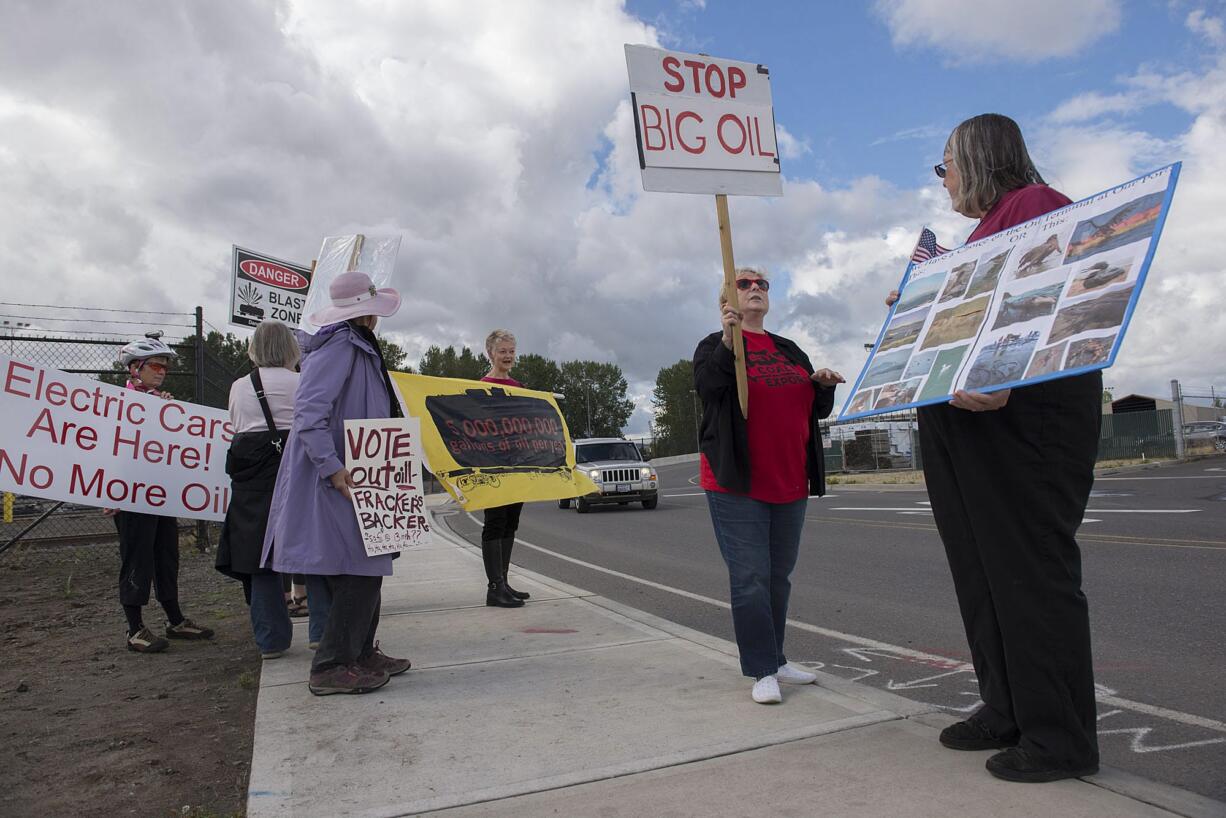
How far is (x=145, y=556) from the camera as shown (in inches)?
207

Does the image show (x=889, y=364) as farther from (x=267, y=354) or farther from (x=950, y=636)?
(x=267, y=354)

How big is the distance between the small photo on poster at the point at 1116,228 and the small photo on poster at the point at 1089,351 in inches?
12.8

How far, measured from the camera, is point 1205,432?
3488 centimetres

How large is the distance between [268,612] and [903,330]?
12.3ft

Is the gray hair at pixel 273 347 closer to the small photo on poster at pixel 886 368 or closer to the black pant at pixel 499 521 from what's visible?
the black pant at pixel 499 521

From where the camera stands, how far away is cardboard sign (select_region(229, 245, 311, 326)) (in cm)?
886

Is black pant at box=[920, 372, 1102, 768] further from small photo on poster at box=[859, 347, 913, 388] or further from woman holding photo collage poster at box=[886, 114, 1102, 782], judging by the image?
small photo on poster at box=[859, 347, 913, 388]

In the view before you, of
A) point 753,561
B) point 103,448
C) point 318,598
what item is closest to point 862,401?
point 753,561

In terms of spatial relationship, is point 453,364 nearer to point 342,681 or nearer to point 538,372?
point 538,372

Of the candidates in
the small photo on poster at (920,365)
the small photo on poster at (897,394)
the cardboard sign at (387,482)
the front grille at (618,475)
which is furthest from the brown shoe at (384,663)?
Answer: the front grille at (618,475)

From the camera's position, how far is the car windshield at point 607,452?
2081cm

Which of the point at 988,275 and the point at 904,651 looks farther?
the point at 904,651

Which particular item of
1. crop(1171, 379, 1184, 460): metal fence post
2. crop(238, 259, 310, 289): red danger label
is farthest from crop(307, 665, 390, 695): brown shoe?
crop(1171, 379, 1184, 460): metal fence post

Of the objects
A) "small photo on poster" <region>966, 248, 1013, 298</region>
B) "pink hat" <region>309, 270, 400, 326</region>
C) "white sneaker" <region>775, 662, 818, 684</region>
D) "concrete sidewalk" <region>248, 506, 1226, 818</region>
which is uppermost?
"pink hat" <region>309, 270, 400, 326</region>
